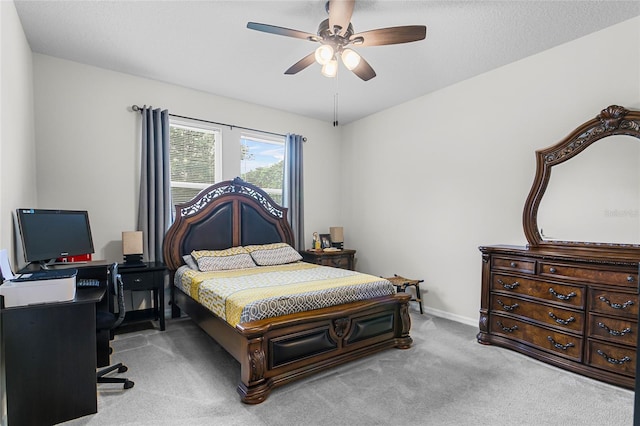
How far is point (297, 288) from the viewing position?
8.93 ft

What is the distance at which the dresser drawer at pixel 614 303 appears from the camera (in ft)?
7.66

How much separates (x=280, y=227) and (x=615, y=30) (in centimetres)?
418

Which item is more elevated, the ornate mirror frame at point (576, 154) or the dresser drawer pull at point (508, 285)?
the ornate mirror frame at point (576, 154)

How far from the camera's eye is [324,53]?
2430mm

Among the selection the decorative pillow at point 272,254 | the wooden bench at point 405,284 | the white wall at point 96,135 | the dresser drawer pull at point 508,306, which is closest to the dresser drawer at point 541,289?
the dresser drawer pull at point 508,306

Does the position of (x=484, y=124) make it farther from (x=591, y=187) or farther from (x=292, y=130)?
(x=292, y=130)

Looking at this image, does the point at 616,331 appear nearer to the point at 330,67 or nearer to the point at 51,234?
the point at 330,67

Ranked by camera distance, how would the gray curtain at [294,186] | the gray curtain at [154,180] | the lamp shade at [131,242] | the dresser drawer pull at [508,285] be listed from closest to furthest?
the dresser drawer pull at [508,285] → the lamp shade at [131,242] → the gray curtain at [154,180] → the gray curtain at [294,186]

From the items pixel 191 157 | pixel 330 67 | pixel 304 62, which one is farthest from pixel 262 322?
pixel 191 157

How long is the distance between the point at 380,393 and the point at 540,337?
5.35ft

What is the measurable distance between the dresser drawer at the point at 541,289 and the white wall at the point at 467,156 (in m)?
0.53

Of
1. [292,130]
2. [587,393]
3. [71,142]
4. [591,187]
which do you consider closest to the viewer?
[587,393]

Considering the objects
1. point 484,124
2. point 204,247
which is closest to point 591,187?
point 484,124

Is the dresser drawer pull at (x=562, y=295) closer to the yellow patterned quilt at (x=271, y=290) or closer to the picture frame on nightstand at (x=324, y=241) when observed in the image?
the yellow patterned quilt at (x=271, y=290)
